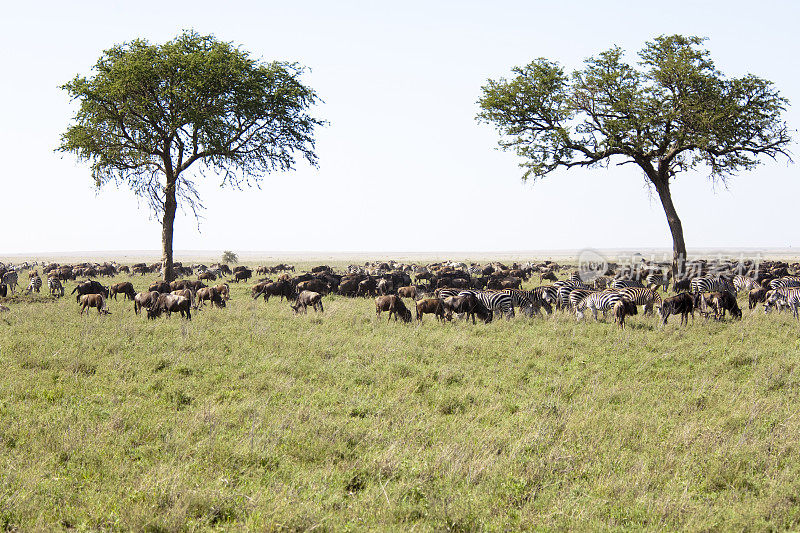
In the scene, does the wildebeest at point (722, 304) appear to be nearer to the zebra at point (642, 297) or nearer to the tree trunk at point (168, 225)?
the zebra at point (642, 297)

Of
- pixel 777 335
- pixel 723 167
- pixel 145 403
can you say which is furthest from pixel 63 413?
pixel 723 167

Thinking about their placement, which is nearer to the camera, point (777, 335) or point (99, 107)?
point (777, 335)

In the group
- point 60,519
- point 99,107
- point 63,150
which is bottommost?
point 60,519

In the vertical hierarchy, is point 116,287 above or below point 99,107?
below

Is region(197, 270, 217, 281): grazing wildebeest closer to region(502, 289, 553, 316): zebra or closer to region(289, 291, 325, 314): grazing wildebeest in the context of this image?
region(289, 291, 325, 314): grazing wildebeest

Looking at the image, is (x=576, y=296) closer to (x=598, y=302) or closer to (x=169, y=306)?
(x=598, y=302)

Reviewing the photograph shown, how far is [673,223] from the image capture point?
1411 inches

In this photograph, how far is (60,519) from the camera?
559cm

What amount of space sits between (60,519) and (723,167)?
132 feet

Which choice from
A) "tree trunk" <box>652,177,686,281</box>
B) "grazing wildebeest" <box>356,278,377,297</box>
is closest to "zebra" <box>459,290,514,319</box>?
"grazing wildebeest" <box>356,278,377,297</box>

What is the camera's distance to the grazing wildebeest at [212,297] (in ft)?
73.3

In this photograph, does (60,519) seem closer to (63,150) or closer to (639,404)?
(639,404)

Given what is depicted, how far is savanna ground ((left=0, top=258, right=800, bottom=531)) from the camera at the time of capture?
584 cm

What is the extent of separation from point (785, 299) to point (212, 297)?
2186 centimetres
